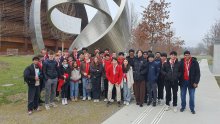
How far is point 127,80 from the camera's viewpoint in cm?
923

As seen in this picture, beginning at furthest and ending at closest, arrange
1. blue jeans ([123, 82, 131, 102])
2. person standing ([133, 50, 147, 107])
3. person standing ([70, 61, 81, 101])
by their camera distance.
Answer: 1. person standing ([70, 61, 81, 101])
2. blue jeans ([123, 82, 131, 102])
3. person standing ([133, 50, 147, 107])

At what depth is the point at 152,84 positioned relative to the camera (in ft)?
29.8

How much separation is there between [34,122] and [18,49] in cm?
3328

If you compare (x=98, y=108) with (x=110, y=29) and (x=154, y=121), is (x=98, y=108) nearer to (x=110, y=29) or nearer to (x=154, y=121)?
(x=154, y=121)

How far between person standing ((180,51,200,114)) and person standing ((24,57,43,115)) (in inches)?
155

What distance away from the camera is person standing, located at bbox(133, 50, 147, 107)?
9000 mm

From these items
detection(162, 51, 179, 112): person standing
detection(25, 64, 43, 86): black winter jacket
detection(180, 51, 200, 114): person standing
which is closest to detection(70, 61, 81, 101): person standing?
detection(25, 64, 43, 86): black winter jacket

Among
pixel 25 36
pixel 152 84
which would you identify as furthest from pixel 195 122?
pixel 25 36

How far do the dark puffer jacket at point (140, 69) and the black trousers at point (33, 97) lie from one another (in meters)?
2.87

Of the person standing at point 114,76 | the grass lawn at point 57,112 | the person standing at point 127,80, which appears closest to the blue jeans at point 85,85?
the grass lawn at point 57,112

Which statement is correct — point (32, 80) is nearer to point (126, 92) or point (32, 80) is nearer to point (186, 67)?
point (126, 92)

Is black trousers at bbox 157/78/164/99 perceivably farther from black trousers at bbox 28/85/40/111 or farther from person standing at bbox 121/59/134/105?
black trousers at bbox 28/85/40/111

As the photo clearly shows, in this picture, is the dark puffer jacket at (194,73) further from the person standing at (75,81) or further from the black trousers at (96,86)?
the person standing at (75,81)

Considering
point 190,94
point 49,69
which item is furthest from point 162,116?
point 49,69
